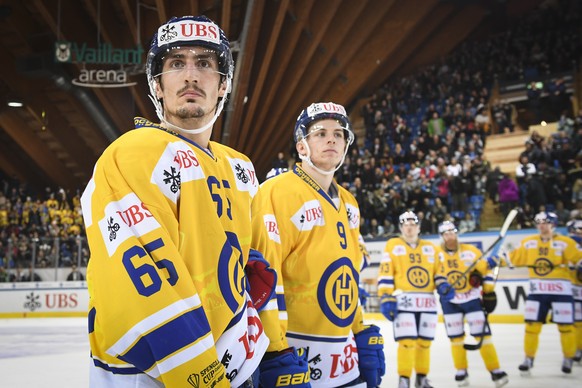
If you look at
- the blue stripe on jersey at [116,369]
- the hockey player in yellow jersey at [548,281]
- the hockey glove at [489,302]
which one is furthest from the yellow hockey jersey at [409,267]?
the blue stripe on jersey at [116,369]

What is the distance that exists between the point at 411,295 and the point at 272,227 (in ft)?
15.5

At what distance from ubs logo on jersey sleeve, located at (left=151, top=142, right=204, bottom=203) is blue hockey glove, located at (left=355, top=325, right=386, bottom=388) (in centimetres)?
170

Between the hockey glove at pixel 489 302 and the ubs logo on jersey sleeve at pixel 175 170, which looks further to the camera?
the hockey glove at pixel 489 302

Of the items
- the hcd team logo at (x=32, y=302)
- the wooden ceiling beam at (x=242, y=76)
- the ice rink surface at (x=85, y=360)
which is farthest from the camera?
the wooden ceiling beam at (x=242, y=76)

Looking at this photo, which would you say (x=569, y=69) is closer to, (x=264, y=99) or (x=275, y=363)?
(x=264, y=99)

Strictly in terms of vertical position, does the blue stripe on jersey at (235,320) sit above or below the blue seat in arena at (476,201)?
below

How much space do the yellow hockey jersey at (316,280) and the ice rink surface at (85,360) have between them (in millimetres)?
3616

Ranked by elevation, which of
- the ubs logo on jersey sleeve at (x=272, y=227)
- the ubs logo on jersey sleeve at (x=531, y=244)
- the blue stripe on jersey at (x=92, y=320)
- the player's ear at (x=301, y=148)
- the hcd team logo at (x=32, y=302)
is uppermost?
the player's ear at (x=301, y=148)

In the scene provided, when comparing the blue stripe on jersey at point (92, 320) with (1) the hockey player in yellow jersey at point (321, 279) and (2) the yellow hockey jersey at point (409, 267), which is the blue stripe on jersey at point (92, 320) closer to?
(1) the hockey player in yellow jersey at point (321, 279)

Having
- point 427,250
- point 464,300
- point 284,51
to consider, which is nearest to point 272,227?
point 427,250

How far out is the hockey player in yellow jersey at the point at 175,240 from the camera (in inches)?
53.7

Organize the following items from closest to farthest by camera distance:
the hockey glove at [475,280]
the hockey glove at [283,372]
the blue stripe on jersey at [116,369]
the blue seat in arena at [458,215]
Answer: the blue stripe on jersey at [116,369]
the hockey glove at [283,372]
the hockey glove at [475,280]
the blue seat in arena at [458,215]

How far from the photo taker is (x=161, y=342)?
135 cm

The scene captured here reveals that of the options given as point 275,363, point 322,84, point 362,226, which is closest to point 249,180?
point 275,363
